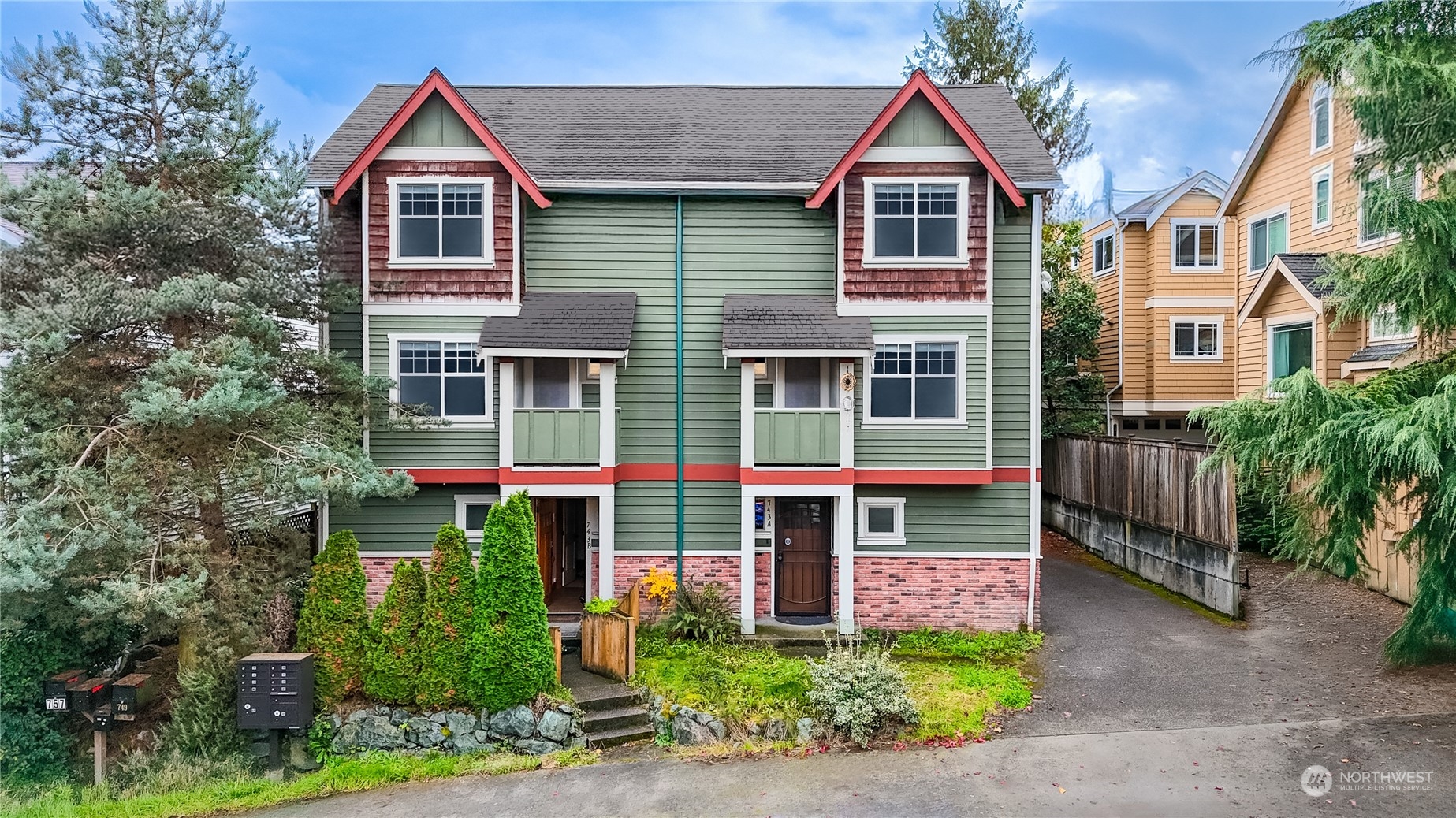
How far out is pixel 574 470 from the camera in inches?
485

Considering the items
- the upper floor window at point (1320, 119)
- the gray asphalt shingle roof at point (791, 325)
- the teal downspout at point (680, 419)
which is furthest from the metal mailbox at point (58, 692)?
the upper floor window at point (1320, 119)

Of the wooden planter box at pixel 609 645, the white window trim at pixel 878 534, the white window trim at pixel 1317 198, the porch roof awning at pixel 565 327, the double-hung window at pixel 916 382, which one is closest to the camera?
the wooden planter box at pixel 609 645

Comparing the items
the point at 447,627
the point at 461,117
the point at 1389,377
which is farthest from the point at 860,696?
the point at 461,117

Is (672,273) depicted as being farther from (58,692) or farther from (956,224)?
(58,692)

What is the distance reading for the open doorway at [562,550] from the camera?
1379cm

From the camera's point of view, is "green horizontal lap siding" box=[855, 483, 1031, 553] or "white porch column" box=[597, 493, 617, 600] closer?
"white porch column" box=[597, 493, 617, 600]

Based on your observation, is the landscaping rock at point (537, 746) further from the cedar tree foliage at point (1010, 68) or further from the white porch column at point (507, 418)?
the cedar tree foliage at point (1010, 68)

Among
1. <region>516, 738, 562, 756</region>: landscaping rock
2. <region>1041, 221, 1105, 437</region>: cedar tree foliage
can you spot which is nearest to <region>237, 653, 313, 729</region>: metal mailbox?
<region>516, 738, 562, 756</region>: landscaping rock

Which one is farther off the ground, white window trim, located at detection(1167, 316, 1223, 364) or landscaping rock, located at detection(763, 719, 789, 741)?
white window trim, located at detection(1167, 316, 1223, 364)

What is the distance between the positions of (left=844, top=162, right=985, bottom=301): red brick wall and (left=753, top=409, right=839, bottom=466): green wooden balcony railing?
83.3 inches

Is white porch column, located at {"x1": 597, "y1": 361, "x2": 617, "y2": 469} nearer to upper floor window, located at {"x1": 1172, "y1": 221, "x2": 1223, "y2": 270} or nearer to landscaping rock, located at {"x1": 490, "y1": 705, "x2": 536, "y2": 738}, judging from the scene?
landscaping rock, located at {"x1": 490, "y1": 705, "x2": 536, "y2": 738}

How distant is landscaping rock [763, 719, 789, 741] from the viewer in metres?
9.24

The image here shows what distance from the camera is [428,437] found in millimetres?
12617

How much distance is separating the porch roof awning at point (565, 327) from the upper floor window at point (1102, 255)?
1772 cm
